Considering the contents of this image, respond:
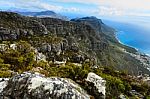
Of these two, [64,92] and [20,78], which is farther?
[20,78]

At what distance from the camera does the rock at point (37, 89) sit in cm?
1814

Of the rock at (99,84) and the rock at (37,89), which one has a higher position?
the rock at (37,89)

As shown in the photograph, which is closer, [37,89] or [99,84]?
[37,89]

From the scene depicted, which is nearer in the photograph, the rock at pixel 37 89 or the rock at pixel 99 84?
the rock at pixel 37 89

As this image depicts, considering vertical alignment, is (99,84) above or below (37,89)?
below

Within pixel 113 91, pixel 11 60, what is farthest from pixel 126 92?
pixel 11 60

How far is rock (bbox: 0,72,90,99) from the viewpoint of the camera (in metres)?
18.1

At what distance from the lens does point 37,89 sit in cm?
1847

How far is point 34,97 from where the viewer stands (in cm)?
1831

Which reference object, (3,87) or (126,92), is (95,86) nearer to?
(3,87)

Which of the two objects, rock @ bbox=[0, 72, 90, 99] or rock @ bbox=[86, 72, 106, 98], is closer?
rock @ bbox=[0, 72, 90, 99]

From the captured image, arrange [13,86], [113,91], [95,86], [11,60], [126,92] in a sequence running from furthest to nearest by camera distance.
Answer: [11,60], [126,92], [113,91], [95,86], [13,86]

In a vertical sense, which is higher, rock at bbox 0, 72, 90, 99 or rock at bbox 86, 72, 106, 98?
rock at bbox 0, 72, 90, 99

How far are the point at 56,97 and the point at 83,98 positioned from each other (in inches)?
65.3
